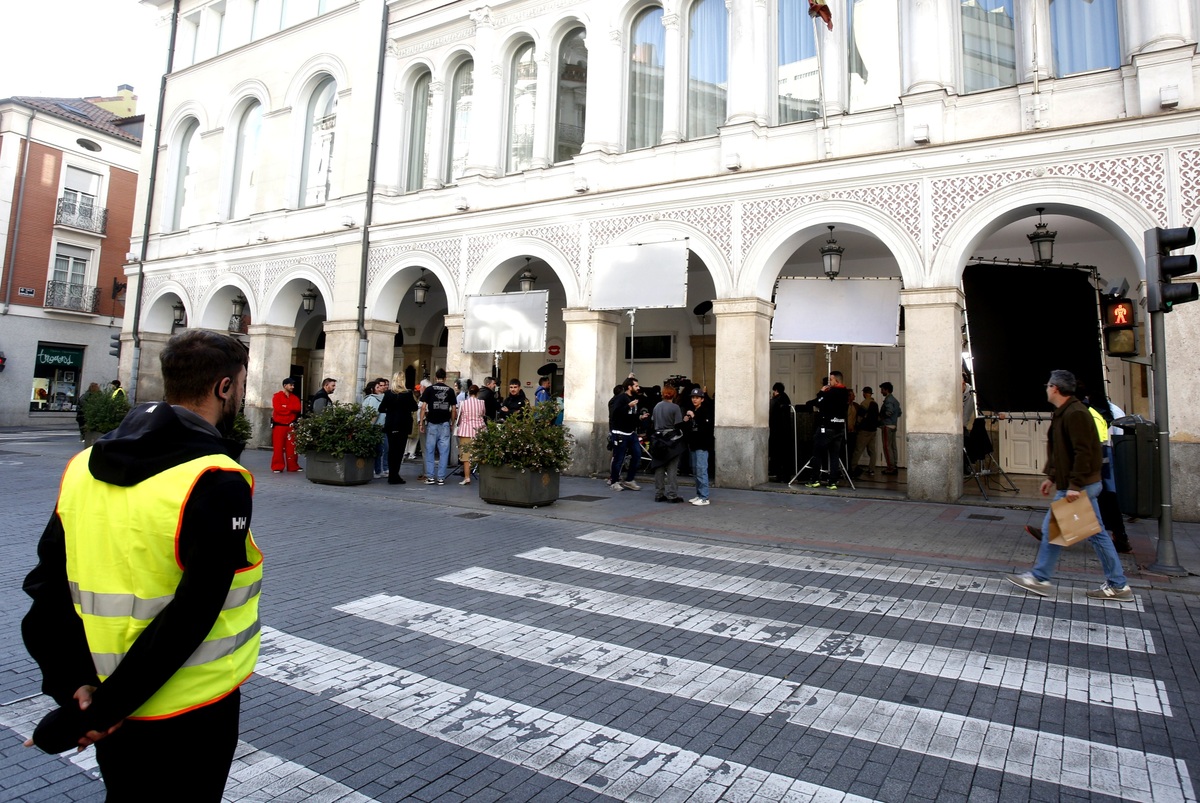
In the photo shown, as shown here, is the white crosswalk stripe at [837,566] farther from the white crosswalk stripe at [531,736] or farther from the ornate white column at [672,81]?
the ornate white column at [672,81]

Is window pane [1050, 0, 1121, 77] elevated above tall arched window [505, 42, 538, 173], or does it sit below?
below

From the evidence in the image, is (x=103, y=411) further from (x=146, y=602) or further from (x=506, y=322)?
(x=146, y=602)

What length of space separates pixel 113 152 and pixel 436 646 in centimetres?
3423

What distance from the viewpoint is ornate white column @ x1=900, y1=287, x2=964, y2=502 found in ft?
35.6

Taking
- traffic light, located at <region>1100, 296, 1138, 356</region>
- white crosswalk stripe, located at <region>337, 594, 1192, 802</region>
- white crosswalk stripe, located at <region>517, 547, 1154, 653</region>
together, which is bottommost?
white crosswalk stripe, located at <region>337, 594, 1192, 802</region>

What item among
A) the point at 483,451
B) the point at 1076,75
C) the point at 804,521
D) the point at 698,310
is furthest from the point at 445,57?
the point at 804,521

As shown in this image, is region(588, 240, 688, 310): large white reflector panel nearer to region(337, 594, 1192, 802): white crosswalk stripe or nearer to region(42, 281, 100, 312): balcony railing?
region(337, 594, 1192, 802): white crosswalk stripe

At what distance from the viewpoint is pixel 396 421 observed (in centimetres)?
1232

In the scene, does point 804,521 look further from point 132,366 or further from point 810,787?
point 132,366

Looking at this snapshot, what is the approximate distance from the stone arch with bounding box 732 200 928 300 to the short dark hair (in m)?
11.3

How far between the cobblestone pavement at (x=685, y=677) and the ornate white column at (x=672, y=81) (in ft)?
31.8

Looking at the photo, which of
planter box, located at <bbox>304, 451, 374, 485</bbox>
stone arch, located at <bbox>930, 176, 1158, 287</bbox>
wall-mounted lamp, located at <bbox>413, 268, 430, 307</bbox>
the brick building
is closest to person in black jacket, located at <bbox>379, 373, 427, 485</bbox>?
planter box, located at <bbox>304, 451, 374, 485</bbox>

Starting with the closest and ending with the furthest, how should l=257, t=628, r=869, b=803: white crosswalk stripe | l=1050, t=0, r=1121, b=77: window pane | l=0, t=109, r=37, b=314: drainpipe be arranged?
l=257, t=628, r=869, b=803: white crosswalk stripe, l=1050, t=0, r=1121, b=77: window pane, l=0, t=109, r=37, b=314: drainpipe

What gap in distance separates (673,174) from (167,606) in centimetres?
1332
